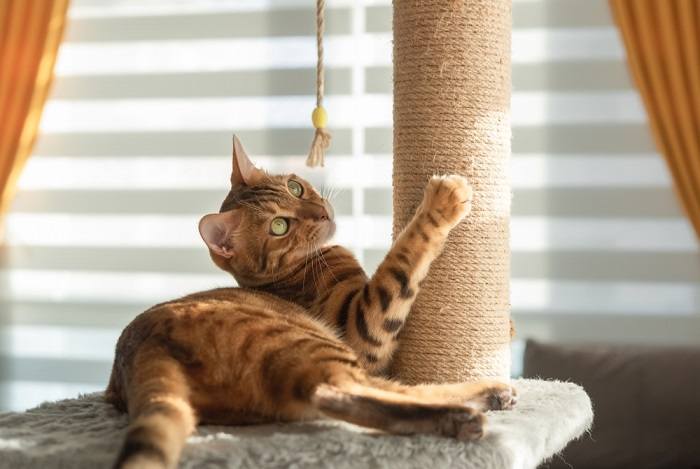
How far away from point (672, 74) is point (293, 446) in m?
2.03

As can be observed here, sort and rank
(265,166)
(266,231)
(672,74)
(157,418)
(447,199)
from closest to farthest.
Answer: (157,418) < (447,199) < (266,231) < (672,74) < (265,166)

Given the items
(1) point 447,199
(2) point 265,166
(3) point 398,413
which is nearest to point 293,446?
(3) point 398,413

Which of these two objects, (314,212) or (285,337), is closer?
(285,337)

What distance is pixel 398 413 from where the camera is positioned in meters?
1.02

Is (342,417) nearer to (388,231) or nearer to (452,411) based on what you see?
(452,411)

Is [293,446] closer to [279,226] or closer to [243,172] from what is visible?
[279,226]

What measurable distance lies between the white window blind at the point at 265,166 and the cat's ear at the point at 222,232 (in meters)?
1.53

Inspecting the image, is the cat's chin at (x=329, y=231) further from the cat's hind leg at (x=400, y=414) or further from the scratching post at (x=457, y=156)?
the cat's hind leg at (x=400, y=414)

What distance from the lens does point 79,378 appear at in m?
3.29

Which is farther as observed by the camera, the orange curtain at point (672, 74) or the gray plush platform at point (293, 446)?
the orange curtain at point (672, 74)

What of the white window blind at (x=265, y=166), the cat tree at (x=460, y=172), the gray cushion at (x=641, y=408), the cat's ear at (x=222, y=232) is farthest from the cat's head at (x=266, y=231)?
the white window blind at (x=265, y=166)

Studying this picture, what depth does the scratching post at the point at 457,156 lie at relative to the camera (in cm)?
137

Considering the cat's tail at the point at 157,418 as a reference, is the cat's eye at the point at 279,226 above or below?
above

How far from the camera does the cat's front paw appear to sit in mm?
1308
